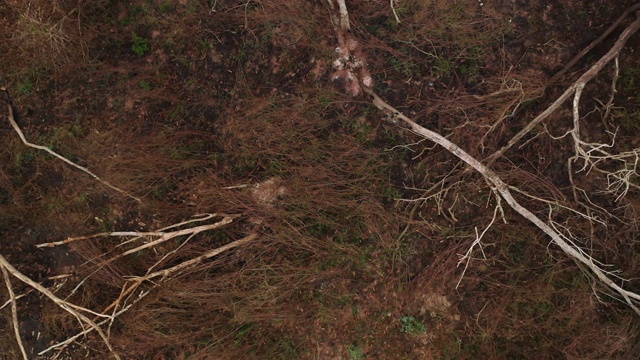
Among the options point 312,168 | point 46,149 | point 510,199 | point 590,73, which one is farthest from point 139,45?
point 590,73

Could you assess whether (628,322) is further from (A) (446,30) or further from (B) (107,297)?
(B) (107,297)

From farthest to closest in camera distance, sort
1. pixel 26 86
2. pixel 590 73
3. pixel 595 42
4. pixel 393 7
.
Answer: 1. pixel 26 86
2. pixel 393 7
3. pixel 595 42
4. pixel 590 73

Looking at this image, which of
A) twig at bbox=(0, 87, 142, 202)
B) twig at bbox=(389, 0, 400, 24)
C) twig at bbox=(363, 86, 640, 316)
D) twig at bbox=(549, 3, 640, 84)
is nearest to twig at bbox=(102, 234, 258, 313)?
twig at bbox=(0, 87, 142, 202)

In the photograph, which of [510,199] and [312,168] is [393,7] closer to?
[312,168]

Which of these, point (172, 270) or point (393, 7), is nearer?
point (172, 270)

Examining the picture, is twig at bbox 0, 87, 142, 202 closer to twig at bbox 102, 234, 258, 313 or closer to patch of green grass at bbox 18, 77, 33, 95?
patch of green grass at bbox 18, 77, 33, 95

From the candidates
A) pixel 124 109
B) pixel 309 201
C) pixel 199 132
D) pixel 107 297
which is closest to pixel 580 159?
pixel 309 201
